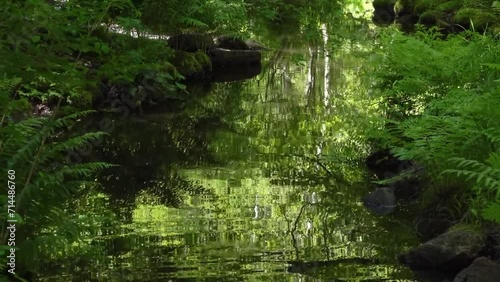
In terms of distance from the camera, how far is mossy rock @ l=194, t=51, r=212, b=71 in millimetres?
14430

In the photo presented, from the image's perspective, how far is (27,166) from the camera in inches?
165

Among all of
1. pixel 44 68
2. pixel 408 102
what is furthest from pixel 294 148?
pixel 44 68

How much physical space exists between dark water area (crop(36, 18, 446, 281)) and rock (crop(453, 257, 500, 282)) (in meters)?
0.45

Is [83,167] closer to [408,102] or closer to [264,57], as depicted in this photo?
[408,102]

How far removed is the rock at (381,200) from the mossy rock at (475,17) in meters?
9.58

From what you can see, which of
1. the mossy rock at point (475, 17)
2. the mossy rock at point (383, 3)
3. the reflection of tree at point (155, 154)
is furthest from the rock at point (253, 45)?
the mossy rock at point (383, 3)

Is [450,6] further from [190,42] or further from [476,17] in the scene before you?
[190,42]

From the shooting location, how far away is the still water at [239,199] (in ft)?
17.1

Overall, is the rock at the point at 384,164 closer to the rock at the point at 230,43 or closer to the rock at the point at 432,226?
the rock at the point at 432,226

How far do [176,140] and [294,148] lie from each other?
175 centimetres

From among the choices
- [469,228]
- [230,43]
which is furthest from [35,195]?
[230,43]

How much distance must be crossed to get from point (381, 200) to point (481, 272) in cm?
213

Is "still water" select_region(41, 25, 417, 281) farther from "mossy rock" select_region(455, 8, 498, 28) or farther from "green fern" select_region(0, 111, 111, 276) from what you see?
"mossy rock" select_region(455, 8, 498, 28)

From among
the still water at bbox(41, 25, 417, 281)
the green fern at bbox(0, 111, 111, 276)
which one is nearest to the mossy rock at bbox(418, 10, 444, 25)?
the still water at bbox(41, 25, 417, 281)
